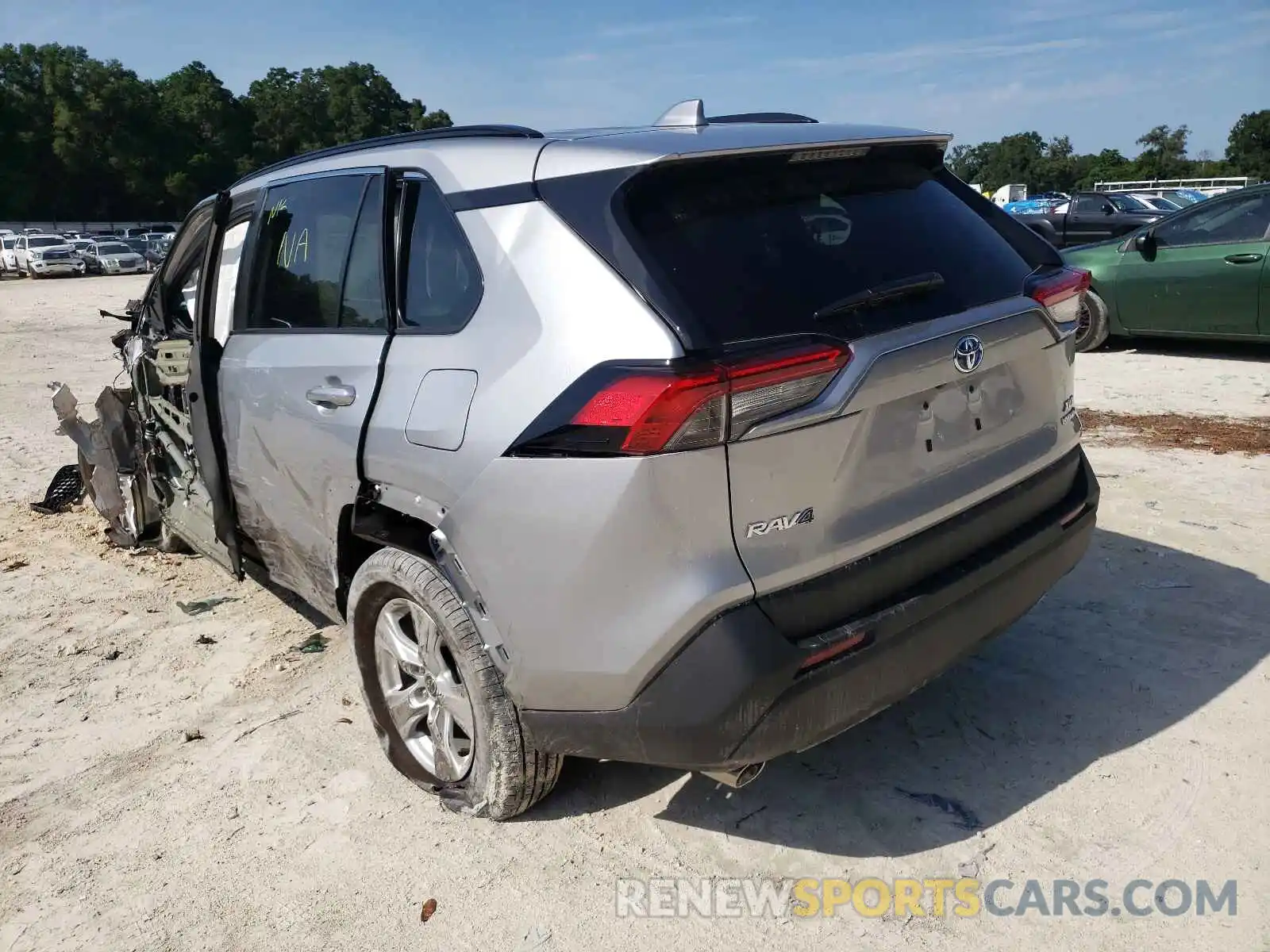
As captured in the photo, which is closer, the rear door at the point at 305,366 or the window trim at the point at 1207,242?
the rear door at the point at 305,366

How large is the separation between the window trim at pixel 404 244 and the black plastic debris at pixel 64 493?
4.25m

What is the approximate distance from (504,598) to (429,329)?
809 millimetres

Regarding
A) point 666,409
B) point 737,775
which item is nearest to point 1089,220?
point 737,775

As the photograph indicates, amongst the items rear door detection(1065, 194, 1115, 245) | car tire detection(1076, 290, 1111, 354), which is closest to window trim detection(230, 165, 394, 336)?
car tire detection(1076, 290, 1111, 354)

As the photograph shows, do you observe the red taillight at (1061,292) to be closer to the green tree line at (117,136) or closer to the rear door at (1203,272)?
the rear door at (1203,272)

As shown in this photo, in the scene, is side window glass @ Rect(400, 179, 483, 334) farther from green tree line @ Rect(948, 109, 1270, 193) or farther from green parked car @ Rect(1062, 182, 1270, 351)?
green tree line @ Rect(948, 109, 1270, 193)

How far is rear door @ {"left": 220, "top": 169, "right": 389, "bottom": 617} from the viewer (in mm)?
3096

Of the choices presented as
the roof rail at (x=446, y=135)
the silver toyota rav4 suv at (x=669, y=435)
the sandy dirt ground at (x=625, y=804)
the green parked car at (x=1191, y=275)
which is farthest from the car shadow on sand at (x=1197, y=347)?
the roof rail at (x=446, y=135)

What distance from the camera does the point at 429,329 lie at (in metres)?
2.80

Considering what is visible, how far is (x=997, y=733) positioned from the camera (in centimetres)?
320

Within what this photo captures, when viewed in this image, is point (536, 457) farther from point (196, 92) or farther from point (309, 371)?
point (196, 92)

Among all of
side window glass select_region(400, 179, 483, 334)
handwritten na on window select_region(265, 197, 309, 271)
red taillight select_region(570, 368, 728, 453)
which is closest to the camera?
red taillight select_region(570, 368, 728, 453)

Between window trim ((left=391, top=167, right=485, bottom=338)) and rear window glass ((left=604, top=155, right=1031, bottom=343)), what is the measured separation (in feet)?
1.96

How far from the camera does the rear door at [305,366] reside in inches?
122
